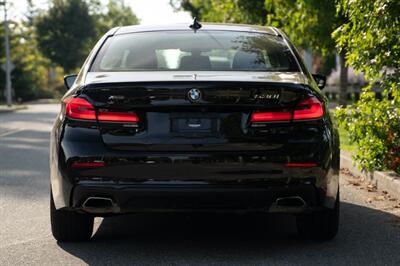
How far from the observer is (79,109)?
188 inches

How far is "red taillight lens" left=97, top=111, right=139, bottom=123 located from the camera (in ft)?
15.4

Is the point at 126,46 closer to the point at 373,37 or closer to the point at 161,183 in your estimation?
the point at 161,183

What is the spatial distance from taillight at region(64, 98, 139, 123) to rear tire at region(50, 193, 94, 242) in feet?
2.38

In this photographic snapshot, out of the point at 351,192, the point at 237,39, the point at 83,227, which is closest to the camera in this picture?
the point at 83,227

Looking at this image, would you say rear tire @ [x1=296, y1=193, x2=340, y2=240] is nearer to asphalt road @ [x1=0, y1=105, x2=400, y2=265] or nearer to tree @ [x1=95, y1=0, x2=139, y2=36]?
asphalt road @ [x1=0, y1=105, x2=400, y2=265]

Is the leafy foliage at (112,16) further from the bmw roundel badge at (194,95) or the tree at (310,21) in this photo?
the bmw roundel badge at (194,95)

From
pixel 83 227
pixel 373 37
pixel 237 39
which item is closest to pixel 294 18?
pixel 373 37

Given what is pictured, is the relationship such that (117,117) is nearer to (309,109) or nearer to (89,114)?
(89,114)

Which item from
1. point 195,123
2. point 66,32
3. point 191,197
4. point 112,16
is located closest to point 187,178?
point 191,197

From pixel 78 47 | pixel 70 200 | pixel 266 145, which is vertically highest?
pixel 266 145

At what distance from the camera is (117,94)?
4.73 metres

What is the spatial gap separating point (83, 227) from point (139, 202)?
0.78 metres

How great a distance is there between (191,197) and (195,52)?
1.30 m

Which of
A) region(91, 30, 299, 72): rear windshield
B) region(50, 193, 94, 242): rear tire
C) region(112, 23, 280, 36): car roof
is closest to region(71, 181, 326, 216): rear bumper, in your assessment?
region(50, 193, 94, 242): rear tire
